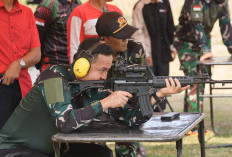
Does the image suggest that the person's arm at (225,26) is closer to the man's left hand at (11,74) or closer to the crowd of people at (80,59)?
the crowd of people at (80,59)

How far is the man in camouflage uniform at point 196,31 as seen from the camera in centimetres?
684

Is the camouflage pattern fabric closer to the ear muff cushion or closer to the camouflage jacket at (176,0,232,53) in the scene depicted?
the ear muff cushion

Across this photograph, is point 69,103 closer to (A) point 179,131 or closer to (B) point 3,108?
(A) point 179,131

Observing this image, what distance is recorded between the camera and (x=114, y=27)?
4.17 metres

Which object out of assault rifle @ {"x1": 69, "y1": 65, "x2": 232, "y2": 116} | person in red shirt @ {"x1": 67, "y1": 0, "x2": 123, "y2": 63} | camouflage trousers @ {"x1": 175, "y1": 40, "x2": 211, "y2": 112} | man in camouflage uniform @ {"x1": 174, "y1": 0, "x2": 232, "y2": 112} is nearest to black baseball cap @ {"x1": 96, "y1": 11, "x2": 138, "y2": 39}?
person in red shirt @ {"x1": 67, "y1": 0, "x2": 123, "y2": 63}

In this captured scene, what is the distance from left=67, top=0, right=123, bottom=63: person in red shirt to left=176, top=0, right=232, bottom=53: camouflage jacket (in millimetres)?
2168

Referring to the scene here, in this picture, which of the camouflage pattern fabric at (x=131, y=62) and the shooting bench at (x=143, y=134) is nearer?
the shooting bench at (x=143, y=134)

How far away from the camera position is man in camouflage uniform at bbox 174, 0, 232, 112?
6.84 meters

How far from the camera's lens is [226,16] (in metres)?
7.06

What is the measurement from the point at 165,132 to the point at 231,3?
1648 centimetres

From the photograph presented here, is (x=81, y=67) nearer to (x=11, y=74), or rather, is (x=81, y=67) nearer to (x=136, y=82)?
(x=136, y=82)

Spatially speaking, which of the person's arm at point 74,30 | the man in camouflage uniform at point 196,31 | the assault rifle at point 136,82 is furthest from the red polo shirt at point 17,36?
the man in camouflage uniform at point 196,31

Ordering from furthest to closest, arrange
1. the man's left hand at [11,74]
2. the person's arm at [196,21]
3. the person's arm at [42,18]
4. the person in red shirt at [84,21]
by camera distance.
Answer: the person's arm at [196,21] → the person's arm at [42,18] → the person in red shirt at [84,21] → the man's left hand at [11,74]

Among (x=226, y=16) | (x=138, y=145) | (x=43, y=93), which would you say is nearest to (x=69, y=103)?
(x=43, y=93)
